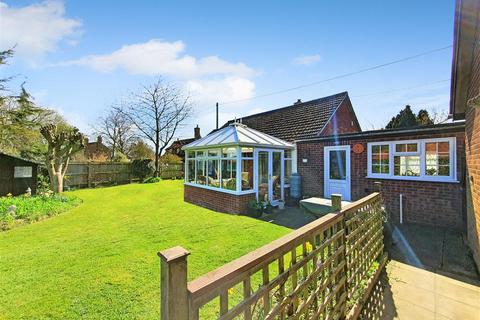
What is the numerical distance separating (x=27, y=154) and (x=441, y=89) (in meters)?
27.9

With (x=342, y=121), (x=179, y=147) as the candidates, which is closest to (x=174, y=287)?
(x=342, y=121)

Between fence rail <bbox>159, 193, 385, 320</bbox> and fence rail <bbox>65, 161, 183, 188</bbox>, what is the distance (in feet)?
55.3

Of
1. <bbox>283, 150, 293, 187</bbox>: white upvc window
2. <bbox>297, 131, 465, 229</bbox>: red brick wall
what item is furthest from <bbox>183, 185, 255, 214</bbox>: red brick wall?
<bbox>297, 131, 465, 229</bbox>: red brick wall

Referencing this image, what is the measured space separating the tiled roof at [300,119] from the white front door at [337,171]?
94.4 inches

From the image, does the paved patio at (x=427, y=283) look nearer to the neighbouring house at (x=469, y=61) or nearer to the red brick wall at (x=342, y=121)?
the neighbouring house at (x=469, y=61)

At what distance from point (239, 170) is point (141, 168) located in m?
13.6

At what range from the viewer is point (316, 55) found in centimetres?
945

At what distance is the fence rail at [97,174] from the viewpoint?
626 inches

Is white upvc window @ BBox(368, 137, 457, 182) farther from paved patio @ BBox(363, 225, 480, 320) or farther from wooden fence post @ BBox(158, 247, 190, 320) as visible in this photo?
wooden fence post @ BBox(158, 247, 190, 320)

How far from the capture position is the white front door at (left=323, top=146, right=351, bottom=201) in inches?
356

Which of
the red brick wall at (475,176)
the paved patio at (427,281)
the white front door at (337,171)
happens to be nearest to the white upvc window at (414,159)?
the white front door at (337,171)

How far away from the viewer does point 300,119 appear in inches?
543

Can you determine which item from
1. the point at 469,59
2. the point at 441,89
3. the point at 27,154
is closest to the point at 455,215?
the point at 469,59

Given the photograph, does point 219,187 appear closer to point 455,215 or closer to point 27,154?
point 455,215
